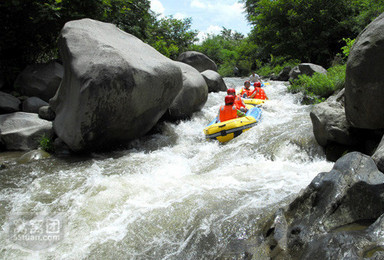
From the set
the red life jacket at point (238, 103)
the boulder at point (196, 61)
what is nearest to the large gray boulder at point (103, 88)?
the red life jacket at point (238, 103)

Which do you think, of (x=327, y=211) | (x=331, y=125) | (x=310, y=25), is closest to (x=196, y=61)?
(x=310, y=25)

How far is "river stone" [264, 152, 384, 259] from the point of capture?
213 cm

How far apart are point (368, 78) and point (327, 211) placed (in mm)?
2255

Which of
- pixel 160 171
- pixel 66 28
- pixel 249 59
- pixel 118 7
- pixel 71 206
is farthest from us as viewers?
pixel 249 59

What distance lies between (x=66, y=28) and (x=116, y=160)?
3.04 m

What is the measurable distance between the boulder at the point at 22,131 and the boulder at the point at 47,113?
0.20m

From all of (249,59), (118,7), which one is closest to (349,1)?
(249,59)

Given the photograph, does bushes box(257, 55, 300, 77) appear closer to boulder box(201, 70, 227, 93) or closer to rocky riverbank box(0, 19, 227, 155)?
boulder box(201, 70, 227, 93)

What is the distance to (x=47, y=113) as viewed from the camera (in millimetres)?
6840

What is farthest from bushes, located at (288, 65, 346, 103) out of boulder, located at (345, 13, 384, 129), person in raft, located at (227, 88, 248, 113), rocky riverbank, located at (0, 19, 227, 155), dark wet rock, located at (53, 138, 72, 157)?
dark wet rock, located at (53, 138, 72, 157)

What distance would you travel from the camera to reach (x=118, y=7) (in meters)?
10.0

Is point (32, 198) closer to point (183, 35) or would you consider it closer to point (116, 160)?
point (116, 160)

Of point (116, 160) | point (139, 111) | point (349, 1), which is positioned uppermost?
point (349, 1)

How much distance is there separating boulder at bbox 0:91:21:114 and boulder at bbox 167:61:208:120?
3960 mm
